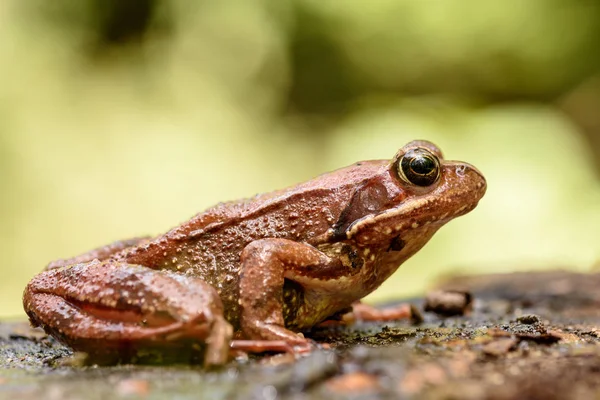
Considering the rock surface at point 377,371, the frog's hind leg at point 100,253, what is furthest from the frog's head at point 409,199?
the frog's hind leg at point 100,253

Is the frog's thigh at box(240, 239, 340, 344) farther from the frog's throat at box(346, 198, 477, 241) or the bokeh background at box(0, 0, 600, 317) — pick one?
the bokeh background at box(0, 0, 600, 317)

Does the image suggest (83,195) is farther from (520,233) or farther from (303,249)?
(303,249)

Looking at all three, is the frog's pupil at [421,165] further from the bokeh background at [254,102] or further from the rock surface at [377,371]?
the bokeh background at [254,102]

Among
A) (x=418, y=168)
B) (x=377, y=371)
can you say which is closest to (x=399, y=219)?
(x=418, y=168)

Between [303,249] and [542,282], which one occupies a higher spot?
[303,249]

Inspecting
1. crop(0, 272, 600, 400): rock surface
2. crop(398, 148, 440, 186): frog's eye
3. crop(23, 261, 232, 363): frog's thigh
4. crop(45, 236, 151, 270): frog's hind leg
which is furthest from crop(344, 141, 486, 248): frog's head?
crop(45, 236, 151, 270): frog's hind leg

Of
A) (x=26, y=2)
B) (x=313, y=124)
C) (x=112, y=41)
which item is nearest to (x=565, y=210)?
(x=313, y=124)

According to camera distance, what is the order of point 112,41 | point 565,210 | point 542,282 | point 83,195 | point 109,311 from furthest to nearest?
point 112,41, point 83,195, point 565,210, point 542,282, point 109,311
